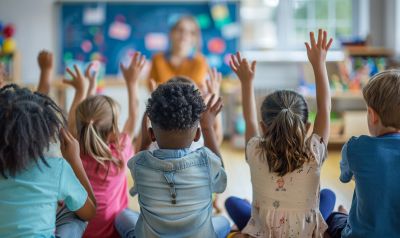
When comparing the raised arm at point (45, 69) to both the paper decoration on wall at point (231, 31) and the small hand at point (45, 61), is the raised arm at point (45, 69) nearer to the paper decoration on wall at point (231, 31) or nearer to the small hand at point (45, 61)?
the small hand at point (45, 61)

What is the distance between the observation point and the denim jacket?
157 cm

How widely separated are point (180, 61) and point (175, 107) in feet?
6.98

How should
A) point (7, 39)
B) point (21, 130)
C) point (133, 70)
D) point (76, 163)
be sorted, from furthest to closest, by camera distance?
1. point (7, 39)
2. point (133, 70)
3. point (76, 163)
4. point (21, 130)

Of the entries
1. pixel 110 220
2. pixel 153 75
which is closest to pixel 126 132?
pixel 110 220

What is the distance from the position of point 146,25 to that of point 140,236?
13.3 feet

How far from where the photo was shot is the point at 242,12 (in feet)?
18.1

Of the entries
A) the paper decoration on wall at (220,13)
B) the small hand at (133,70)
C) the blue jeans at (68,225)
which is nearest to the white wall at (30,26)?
the paper decoration on wall at (220,13)

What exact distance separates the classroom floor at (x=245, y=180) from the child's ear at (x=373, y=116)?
136 centimetres

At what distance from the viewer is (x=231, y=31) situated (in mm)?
5461

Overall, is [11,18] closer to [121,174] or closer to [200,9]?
[200,9]

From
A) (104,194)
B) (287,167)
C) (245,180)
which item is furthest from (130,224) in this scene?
(245,180)

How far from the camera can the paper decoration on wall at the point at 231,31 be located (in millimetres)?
5449

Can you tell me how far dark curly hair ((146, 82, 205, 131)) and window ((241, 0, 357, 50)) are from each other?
4082mm

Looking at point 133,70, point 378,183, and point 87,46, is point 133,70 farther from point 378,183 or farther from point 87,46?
point 87,46
